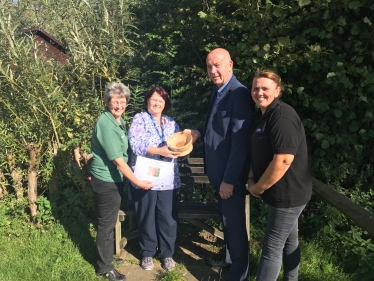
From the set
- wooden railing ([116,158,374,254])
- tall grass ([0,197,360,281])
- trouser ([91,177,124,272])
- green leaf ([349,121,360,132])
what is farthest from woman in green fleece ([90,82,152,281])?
green leaf ([349,121,360,132])

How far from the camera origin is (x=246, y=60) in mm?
3484

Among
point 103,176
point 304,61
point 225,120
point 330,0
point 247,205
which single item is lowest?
point 247,205

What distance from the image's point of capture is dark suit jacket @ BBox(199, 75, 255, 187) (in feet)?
8.99

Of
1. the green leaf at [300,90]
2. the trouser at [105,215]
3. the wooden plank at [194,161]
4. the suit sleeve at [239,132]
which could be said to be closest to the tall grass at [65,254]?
the trouser at [105,215]

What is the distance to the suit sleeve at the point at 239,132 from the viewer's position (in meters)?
2.73

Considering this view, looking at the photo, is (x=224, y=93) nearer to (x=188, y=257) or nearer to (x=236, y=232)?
(x=236, y=232)

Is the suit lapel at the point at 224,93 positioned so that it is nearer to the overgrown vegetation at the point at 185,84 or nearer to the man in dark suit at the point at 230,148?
the man in dark suit at the point at 230,148

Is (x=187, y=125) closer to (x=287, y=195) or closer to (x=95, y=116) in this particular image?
(x=95, y=116)

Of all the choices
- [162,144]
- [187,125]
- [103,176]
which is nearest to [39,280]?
[103,176]

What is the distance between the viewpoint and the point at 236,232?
3027mm

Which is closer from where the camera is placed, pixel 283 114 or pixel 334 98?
pixel 283 114

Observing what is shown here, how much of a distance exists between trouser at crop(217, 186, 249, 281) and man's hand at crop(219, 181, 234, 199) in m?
0.08

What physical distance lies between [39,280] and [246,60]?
9.59 feet

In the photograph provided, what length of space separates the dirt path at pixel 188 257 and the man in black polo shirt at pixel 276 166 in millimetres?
973
